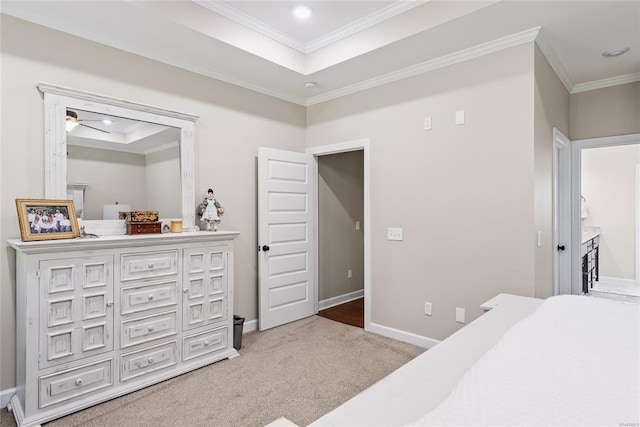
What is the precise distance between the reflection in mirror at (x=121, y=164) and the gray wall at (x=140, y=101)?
0.20 meters

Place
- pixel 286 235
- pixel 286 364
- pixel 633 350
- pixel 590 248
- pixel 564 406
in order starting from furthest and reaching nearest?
pixel 590 248 < pixel 286 235 < pixel 286 364 < pixel 633 350 < pixel 564 406

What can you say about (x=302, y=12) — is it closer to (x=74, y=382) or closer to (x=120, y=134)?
(x=120, y=134)

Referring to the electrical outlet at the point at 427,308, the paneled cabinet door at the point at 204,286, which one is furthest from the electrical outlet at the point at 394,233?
the paneled cabinet door at the point at 204,286

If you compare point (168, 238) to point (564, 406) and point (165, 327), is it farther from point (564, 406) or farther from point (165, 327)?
point (564, 406)

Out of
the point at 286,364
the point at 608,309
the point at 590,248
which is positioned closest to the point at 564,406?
the point at 608,309

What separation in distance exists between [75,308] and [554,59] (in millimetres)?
4226

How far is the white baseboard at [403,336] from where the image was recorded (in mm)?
3150

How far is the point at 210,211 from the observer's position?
315cm

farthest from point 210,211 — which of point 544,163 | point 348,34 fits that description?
point 544,163

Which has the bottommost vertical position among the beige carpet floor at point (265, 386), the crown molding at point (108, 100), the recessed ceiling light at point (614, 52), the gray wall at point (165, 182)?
the beige carpet floor at point (265, 386)

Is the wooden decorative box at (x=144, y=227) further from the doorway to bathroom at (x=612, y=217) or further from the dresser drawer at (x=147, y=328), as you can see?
the doorway to bathroom at (x=612, y=217)

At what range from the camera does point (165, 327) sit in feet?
8.46

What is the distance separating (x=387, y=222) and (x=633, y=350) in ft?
7.80

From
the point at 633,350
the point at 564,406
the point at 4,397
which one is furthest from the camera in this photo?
the point at 4,397
